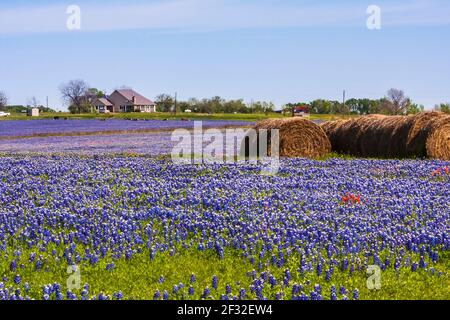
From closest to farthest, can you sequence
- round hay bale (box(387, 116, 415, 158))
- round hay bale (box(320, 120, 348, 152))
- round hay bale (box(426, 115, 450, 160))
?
round hay bale (box(426, 115, 450, 160)) → round hay bale (box(387, 116, 415, 158)) → round hay bale (box(320, 120, 348, 152))

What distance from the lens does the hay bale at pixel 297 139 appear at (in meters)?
20.8

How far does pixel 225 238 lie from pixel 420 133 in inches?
521

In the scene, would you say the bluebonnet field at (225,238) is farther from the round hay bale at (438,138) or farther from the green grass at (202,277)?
the round hay bale at (438,138)

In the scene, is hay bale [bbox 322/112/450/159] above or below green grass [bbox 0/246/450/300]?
above

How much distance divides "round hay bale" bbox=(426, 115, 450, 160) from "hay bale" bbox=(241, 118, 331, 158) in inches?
139

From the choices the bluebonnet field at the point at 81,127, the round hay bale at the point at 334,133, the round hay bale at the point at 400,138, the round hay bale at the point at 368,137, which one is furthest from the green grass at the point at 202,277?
the bluebonnet field at the point at 81,127

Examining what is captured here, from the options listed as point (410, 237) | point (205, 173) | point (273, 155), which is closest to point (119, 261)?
point (410, 237)

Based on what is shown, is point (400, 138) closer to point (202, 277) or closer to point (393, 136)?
point (393, 136)

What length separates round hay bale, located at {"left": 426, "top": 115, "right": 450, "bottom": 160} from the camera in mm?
19594

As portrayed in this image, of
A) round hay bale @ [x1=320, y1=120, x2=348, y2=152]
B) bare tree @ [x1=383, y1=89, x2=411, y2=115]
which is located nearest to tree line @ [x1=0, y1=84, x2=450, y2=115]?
bare tree @ [x1=383, y1=89, x2=411, y2=115]

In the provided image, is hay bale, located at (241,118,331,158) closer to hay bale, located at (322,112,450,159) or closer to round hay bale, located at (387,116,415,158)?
hay bale, located at (322,112,450,159)

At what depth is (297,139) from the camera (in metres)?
21.0
